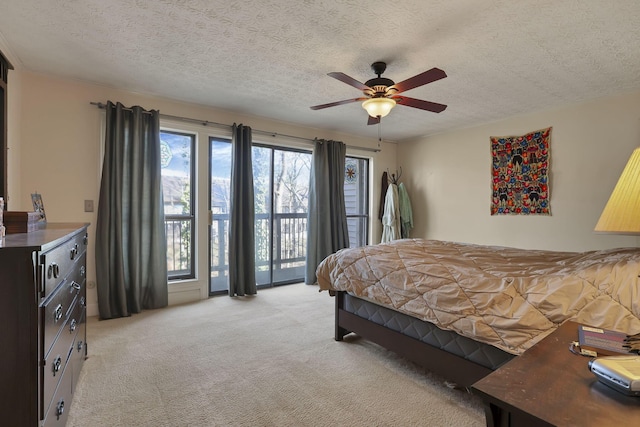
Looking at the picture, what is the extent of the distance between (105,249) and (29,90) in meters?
1.59

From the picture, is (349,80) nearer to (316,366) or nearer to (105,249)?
(316,366)

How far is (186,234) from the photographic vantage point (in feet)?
12.3

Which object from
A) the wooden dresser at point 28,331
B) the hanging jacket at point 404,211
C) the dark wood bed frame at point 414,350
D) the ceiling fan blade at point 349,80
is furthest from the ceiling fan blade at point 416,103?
the hanging jacket at point 404,211

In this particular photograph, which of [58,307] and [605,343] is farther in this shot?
[58,307]

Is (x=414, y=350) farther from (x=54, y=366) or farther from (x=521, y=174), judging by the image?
(x=521, y=174)

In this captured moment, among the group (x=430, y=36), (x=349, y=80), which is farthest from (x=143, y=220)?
(x=430, y=36)

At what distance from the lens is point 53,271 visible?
1.23m

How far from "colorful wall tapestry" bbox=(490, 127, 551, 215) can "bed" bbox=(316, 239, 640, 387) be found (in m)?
1.68

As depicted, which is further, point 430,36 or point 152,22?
point 430,36

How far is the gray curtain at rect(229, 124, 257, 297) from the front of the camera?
381 cm

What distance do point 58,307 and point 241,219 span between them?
255cm

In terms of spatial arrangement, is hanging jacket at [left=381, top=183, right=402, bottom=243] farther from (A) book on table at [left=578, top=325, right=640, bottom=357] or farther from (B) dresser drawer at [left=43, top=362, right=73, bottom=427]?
(B) dresser drawer at [left=43, top=362, right=73, bottom=427]

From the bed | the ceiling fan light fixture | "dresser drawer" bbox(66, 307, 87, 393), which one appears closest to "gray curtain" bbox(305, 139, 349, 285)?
the bed

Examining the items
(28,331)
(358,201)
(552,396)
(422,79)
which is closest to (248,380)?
(28,331)
